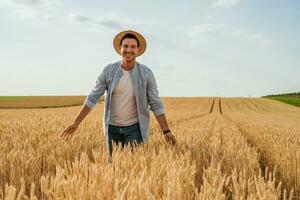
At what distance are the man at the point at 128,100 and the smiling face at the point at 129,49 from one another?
0.39 feet

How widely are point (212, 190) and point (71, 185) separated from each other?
0.77 metres

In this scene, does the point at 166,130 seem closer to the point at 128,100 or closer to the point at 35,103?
the point at 128,100

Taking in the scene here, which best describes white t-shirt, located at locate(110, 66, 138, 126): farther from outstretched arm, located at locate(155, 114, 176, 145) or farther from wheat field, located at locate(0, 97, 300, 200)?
wheat field, located at locate(0, 97, 300, 200)

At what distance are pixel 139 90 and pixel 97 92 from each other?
1.98ft

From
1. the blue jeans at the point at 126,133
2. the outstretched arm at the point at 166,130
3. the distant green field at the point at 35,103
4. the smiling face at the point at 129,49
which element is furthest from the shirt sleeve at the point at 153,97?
the distant green field at the point at 35,103

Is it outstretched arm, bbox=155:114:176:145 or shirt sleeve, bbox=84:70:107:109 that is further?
shirt sleeve, bbox=84:70:107:109

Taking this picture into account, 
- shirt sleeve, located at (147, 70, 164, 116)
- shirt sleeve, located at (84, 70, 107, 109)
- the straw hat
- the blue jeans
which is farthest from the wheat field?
the straw hat

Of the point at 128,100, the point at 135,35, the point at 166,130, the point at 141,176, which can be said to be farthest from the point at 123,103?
the point at 141,176

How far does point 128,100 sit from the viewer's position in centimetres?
546

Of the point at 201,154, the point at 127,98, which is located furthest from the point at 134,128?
the point at 201,154

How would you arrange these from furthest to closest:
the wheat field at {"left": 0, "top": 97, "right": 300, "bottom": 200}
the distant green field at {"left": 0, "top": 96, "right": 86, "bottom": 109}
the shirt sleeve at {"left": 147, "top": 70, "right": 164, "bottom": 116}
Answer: the distant green field at {"left": 0, "top": 96, "right": 86, "bottom": 109} < the shirt sleeve at {"left": 147, "top": 70, "right": 164, "bottom": 116} < the wheat field at {"left": 0, "top": 97, "right": 300, "bottom": 200}

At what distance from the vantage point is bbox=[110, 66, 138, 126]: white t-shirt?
545 cm

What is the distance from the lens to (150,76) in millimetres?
5531

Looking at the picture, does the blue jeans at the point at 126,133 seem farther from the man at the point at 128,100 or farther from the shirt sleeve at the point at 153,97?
the shirt sleeve at the point at 153,97
